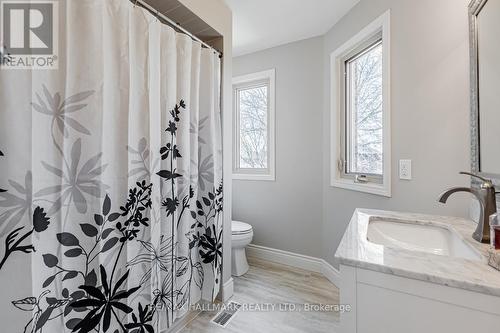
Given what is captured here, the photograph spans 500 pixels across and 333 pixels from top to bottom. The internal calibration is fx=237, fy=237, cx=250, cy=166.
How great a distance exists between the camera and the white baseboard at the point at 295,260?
7.30 ft

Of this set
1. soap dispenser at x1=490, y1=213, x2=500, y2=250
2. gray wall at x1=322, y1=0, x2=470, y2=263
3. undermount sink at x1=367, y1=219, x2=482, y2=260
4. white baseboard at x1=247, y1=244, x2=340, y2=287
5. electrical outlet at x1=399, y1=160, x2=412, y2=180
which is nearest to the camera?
soap dispenser at x1=490, y1=213, x2=500, y2=250

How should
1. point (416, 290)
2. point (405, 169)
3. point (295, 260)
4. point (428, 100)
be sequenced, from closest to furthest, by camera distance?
point (416, 290), point (428, 100), point (405, 169), point (295, 260)

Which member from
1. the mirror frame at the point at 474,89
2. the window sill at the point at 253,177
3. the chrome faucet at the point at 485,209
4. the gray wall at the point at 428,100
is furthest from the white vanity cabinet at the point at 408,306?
the window sill at the point at 253,177

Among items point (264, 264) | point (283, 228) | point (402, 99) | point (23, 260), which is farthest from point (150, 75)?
point (264, 264)

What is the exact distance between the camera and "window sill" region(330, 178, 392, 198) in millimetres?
1632

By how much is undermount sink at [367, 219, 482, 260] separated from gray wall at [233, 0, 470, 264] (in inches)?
12.1

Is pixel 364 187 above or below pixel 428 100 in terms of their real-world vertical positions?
below

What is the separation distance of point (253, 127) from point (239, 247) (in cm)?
137

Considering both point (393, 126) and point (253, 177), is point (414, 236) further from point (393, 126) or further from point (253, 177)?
point (253, 177)

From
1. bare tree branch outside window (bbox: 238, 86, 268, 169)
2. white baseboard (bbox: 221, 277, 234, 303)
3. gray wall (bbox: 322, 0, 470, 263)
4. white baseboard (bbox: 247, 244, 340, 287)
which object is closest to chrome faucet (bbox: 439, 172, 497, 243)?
gray wall (bbox: 322, 0, 470, 263)

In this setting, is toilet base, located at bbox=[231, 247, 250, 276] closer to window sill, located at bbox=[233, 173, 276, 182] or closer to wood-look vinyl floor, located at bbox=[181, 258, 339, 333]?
wood-look vinyl floor, located at bbox=[181, 258, 339, 333]

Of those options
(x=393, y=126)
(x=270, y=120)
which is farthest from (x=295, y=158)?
(x=393, y=126)

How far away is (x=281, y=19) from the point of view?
213cm

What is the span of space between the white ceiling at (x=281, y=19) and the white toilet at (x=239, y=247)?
76.7 inches
